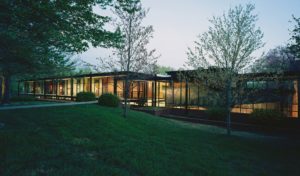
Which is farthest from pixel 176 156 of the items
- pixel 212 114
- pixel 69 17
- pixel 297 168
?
pixel 212 114

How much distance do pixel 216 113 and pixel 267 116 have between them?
3927 millimetres

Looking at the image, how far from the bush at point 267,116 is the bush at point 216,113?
92.4 inches

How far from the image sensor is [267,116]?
14891 mm

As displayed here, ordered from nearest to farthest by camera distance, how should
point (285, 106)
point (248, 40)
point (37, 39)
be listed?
point (37, 39)
point (248, 40)
point (285, 106)

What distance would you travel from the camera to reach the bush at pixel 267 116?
573 inches

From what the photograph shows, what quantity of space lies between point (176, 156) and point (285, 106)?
1311 cm

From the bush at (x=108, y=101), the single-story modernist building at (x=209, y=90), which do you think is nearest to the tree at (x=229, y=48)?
the single-story modernist building at (x=209, y=90)

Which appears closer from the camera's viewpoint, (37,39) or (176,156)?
(176,156)

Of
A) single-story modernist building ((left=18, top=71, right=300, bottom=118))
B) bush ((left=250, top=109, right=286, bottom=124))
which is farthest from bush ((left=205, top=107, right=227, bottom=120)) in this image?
bush ((left=250, top=109, right=286, bottom=124))

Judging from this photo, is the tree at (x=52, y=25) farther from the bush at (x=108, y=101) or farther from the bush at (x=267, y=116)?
the bush at (x=267, y=116)

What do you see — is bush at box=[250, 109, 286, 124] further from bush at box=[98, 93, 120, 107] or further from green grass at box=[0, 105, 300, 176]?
bush at box=[98, 93, 120, 107]

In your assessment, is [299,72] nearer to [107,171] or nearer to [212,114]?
[212,114]

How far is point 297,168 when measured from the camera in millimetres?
6641

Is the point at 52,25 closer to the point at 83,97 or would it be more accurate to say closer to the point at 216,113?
the point at 83,97
